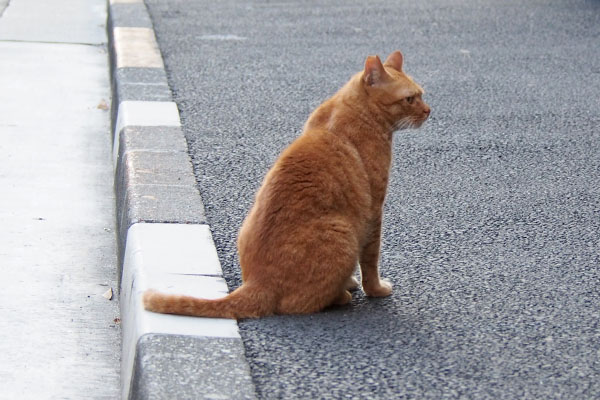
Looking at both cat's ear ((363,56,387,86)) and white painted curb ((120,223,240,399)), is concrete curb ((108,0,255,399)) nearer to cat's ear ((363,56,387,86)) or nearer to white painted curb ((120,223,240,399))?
white painted curb ((120,223,240,399))

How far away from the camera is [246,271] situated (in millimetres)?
3037

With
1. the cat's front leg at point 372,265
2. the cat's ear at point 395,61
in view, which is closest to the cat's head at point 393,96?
the cat's ear at point 395,61

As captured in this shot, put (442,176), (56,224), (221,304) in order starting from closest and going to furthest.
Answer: (221,304), (56,224), (442,176)

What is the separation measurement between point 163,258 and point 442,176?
72.3 inches

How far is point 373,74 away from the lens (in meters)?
3.35

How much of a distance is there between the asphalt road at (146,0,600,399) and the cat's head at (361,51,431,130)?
578 millimetres

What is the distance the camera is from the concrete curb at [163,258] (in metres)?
2.55

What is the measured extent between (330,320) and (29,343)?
1.10m

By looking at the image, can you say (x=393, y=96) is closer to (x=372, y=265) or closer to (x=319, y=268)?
(x=372, y=265)

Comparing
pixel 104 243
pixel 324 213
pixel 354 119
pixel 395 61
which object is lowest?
pixel 104 243

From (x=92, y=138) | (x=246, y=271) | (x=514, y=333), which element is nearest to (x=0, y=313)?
(x=246, y=271)

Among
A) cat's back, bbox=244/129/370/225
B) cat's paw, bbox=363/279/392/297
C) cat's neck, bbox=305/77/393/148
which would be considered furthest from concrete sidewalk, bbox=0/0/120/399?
cat's neck, bbox=305/77/393/148

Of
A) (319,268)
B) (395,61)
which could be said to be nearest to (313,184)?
(319,268)

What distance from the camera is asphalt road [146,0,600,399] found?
275 centimetres
